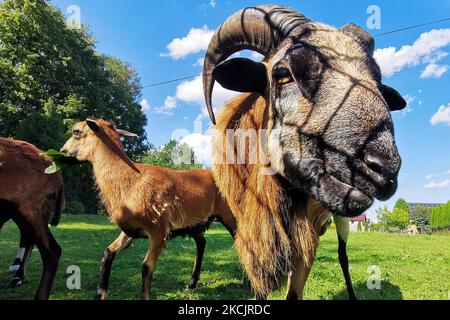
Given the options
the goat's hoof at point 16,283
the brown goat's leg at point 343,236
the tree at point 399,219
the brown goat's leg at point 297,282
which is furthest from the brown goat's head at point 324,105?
the tree at point 399,219

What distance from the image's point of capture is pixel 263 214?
118 inches

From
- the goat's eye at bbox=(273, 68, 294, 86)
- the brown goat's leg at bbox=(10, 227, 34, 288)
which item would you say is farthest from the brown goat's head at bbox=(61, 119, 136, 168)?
the goat's eye at bbox=(273, 68, 294, 86)

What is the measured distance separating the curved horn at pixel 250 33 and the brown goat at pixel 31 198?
10.3 feet

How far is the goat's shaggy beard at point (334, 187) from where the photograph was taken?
2.05 m

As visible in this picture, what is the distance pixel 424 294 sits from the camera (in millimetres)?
6191

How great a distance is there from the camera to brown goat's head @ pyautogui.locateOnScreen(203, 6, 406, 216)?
203cm

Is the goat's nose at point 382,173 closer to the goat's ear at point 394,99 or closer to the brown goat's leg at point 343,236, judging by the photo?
the goat's ear at point 394,99

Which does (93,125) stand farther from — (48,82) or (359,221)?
(48,82)

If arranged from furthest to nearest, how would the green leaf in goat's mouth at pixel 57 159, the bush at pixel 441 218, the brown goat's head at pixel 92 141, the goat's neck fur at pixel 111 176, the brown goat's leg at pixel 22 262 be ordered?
the bush at pixel 441 218, the brown goat's head at pixel 92 141, the brown goat's leg at pixel 22 262, the goat's neck fur at pixel 111 176, the green leaf in goat's mouth at pixel 57 159

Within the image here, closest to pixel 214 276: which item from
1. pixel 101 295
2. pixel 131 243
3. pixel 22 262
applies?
pixel 131 243

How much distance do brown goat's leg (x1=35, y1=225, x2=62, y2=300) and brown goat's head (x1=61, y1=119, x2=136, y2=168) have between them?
162 cm

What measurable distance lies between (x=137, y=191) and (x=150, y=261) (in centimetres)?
110

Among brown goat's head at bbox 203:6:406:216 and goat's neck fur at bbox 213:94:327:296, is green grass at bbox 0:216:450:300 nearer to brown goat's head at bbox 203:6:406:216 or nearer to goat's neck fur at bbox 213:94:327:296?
goat's neck fur at bbox 213:94:327:296
